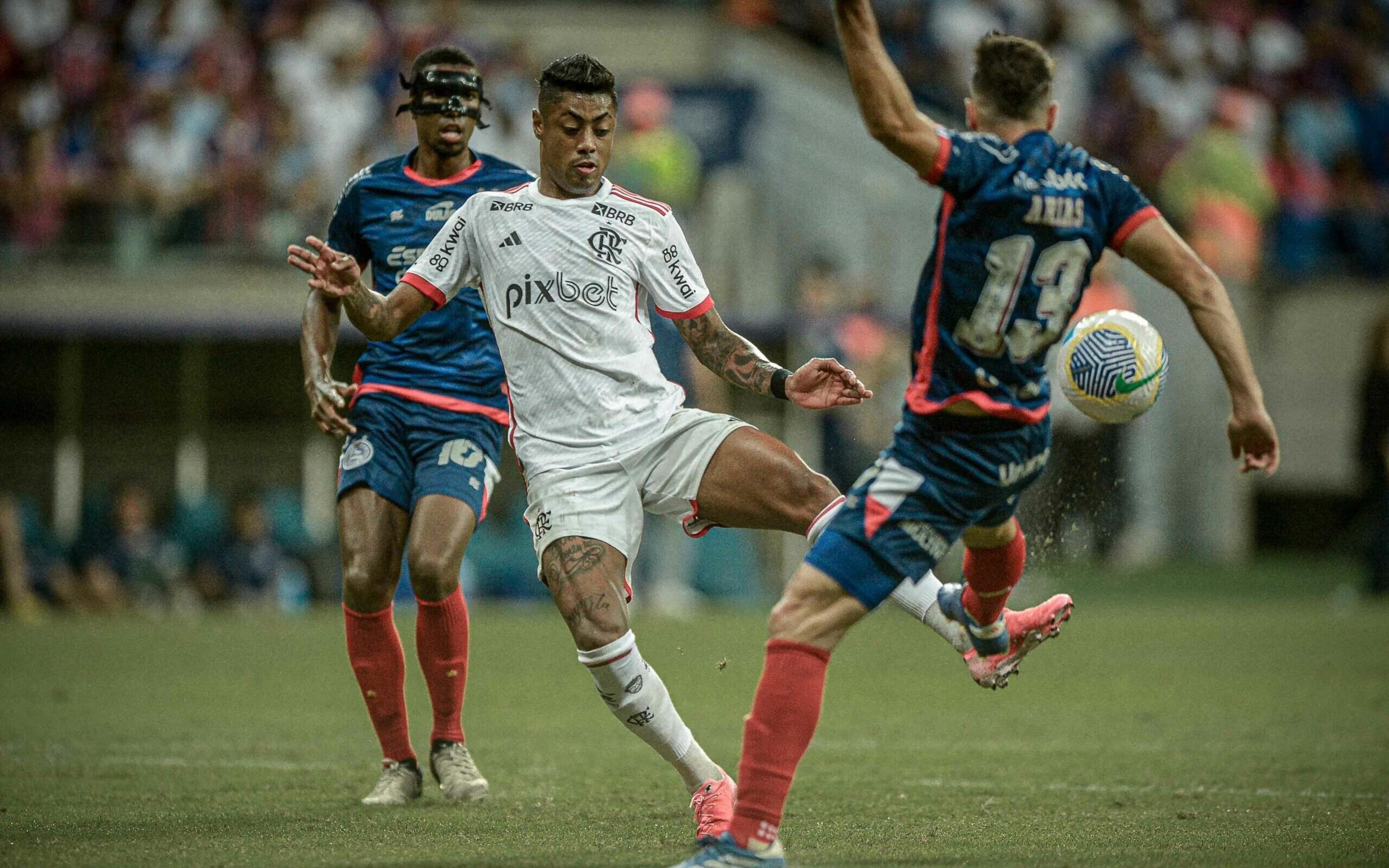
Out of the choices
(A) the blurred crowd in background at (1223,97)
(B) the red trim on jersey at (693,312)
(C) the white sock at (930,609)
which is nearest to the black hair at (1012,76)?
(B) the red trim on jersey at (693,312)

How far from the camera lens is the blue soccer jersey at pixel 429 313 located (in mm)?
7059

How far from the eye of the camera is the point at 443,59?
7105 millimetres

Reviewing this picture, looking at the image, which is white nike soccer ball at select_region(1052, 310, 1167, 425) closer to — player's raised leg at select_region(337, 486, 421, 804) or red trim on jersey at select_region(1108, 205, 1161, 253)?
red trim on jersey at select_region(1108, 205, 1161, 253)

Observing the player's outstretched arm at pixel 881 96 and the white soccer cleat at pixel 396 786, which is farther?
the white soccer cleat at pixel 396 786

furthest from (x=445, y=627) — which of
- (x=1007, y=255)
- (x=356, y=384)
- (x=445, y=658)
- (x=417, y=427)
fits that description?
(x=1007, y=255)

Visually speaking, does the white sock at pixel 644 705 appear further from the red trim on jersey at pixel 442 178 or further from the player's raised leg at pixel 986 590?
the red trim on jersey at pixel 442 178

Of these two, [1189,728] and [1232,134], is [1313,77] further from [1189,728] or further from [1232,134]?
[1189,728]

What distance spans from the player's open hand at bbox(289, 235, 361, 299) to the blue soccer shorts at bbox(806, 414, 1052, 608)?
1878mm

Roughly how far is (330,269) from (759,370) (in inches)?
59.1

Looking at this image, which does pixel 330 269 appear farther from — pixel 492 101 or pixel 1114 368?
pixel 492 101

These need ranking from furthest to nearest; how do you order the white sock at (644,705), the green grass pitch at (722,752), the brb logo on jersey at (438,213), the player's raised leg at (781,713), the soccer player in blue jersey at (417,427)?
the brb logo on jersey at (438,213) → the soccer player in blue jersey at (417,427) → the white sock at (644,705) → the green grass pitch at (722,752) → the player's raised leg at (781,713)

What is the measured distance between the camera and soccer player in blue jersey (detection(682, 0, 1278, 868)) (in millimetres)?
4996

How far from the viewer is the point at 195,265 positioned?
16.3m

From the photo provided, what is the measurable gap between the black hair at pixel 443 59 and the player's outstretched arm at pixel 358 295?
1.15 meters
